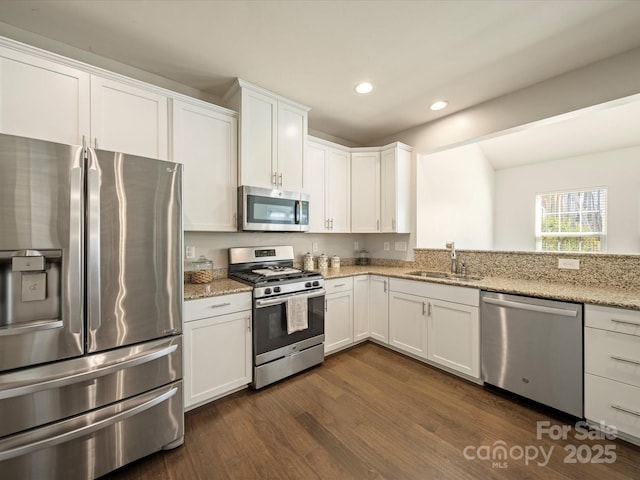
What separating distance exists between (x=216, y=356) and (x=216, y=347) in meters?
0.07

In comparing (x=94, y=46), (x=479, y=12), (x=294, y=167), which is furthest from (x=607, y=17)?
(x=94, y=46)

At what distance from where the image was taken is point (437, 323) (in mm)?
2473

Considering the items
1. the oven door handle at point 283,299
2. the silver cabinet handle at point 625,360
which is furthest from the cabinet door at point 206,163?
the silver cabinet handle at point 625,360

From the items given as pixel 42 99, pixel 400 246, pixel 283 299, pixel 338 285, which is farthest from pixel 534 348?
pixel 42 99

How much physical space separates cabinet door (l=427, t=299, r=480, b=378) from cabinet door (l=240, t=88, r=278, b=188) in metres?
2.05

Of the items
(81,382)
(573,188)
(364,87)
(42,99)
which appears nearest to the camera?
(81,382)

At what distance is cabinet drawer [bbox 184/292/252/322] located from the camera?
5.97 feet

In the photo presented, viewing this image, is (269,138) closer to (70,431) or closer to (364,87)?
(364,87)

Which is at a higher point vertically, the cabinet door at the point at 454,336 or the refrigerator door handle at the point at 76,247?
the refrigerator door handle at the point at 76,247

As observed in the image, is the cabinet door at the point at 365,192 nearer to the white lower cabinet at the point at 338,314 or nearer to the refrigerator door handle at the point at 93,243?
the white lower cabinet at the point at 338,314

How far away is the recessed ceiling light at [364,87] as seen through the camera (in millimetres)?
2406

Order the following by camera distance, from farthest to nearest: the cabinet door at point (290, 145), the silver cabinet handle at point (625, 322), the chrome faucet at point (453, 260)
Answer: the chrome faucet at point (453, 260) < the cabinet door at point (290, 145) < the silver cabinet handle at point (625, 322)

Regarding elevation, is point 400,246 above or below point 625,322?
above

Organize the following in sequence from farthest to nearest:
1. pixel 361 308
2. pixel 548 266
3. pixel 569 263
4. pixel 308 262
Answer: pixel 308 262 < pixel 361 308 < pixel 548 266 < pixel 569 263
